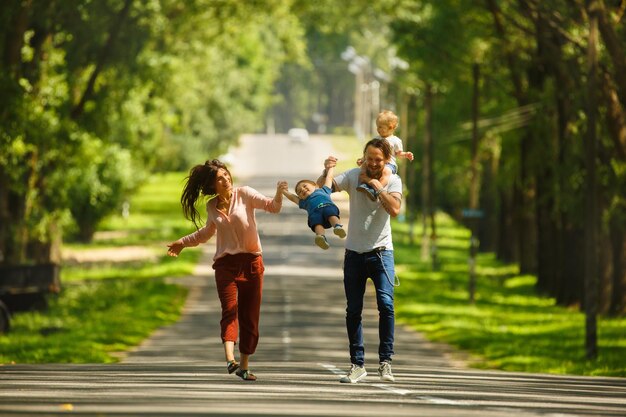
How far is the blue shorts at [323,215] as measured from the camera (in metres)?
13.5

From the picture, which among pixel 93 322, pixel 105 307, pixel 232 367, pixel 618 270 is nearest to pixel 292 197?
pixel 232 367

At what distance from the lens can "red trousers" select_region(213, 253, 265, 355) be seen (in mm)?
14281

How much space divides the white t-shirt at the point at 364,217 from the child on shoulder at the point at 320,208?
217 millimetres

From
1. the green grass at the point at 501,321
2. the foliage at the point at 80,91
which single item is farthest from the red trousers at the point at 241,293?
the foliage at the point at 80,91

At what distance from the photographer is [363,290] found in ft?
46.9

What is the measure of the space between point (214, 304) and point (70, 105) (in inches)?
279

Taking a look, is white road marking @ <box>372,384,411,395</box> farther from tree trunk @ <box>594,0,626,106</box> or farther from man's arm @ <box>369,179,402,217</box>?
tree trunk @ <box>594,0,626,106</box>

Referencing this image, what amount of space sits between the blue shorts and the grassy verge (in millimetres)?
12971

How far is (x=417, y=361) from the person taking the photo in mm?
27578

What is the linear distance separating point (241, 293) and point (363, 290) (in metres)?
1.05

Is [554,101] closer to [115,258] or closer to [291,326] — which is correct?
[291,326]

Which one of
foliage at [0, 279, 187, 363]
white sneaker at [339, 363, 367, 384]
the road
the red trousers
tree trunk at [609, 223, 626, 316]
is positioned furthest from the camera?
tree trunk at [609, 223, 626, 316]

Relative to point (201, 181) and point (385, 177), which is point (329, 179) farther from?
point (201, 181)

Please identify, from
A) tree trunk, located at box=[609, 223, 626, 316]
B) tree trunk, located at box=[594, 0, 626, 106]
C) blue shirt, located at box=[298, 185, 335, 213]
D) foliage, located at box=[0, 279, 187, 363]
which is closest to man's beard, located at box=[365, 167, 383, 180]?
blue shirt, located at box=[298, 185, 335, 213]
